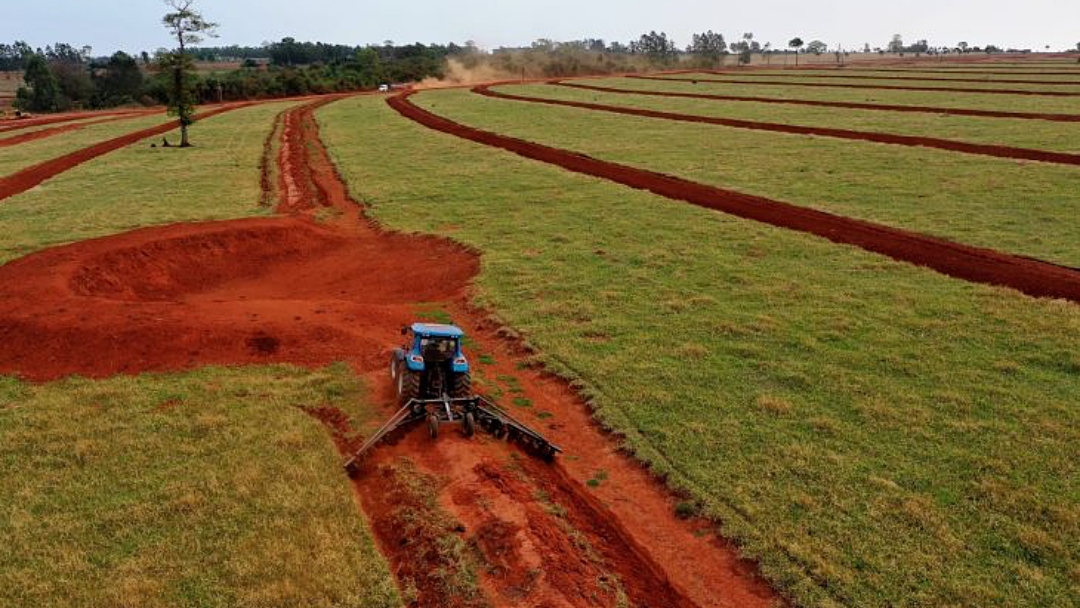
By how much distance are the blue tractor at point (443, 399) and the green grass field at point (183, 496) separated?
3.83 ft

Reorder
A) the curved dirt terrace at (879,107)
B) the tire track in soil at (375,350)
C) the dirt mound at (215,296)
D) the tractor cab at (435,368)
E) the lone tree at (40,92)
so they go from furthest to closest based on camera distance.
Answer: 1. the lone tree at (40,92)
2. the curved dirt terrace at (879,107)
3. the dirt mound at (215,296)
4. the tractor cab at (435,368)
5. the tire track in soil at (375,350)

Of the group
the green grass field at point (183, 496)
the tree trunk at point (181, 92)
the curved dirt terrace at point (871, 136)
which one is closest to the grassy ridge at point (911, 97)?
the curved dirt terrace at point (871, 136)

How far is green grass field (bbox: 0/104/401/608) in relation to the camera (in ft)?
28.0

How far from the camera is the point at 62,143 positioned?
53969 mm

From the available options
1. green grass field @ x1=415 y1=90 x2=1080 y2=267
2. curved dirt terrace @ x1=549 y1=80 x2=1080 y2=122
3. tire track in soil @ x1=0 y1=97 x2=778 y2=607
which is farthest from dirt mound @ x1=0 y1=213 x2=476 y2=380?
curved dirt terrace @ x1=549 y1=80 x2=1080 y2=122

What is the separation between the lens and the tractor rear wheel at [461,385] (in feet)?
40.2

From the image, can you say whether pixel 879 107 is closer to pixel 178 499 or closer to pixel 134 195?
A: pixel 134 195

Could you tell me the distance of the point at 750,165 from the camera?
3662 centimetres

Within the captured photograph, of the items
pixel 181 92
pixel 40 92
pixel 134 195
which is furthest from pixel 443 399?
pixel 40 92

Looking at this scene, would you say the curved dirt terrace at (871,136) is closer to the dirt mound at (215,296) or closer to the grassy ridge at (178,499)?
the dirt mound at (215,296)

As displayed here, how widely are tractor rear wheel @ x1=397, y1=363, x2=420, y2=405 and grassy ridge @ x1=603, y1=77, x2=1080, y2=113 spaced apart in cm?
5978

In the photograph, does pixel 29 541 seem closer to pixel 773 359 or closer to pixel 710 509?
pixel 710 509

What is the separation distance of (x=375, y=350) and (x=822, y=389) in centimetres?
892

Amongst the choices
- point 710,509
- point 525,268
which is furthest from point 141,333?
point 710,509
